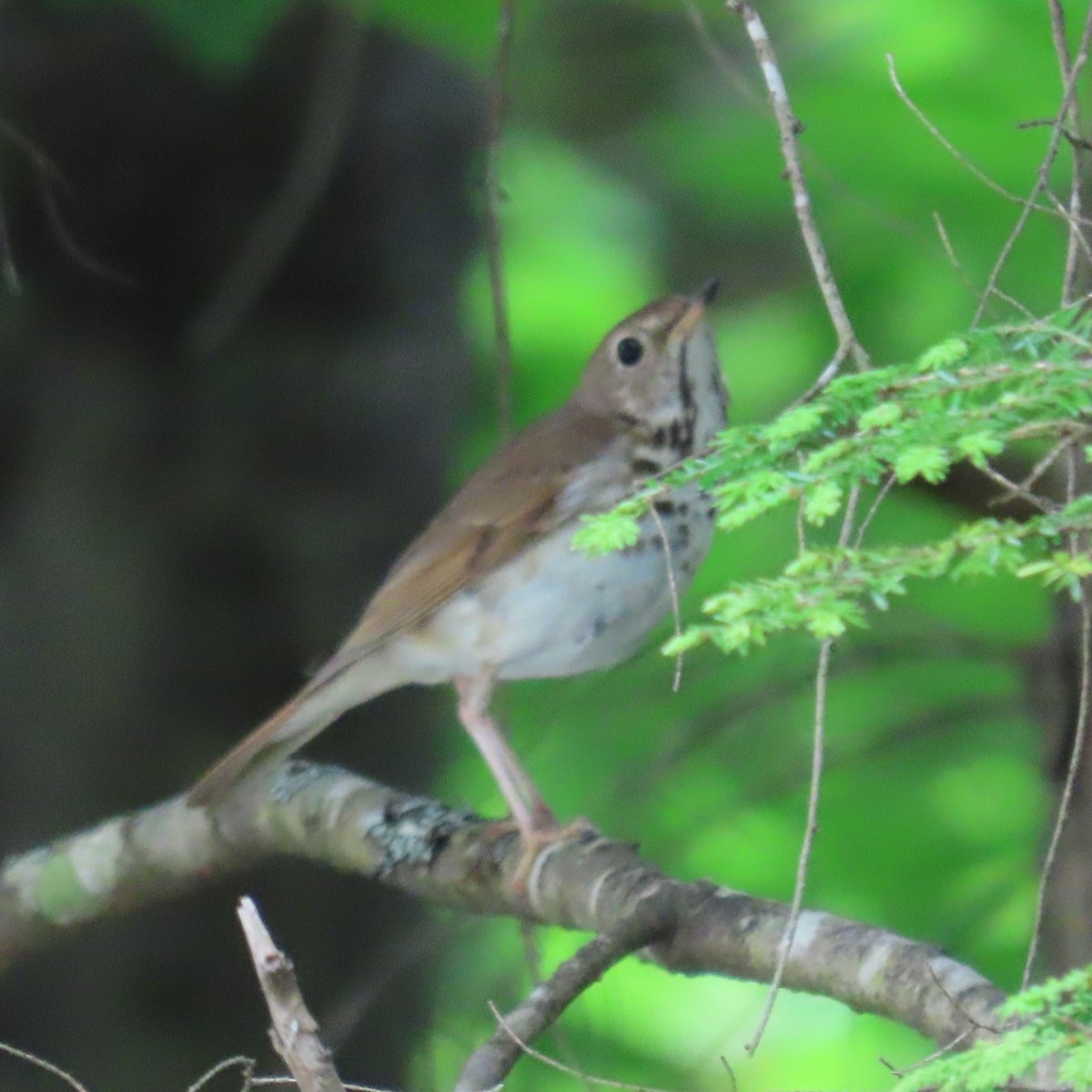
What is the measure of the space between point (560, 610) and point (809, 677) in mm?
587

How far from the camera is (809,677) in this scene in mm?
3488

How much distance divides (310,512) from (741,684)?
3.51 feet

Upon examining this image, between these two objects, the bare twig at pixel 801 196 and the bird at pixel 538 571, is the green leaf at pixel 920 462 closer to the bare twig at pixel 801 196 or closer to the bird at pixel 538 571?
the bare twig at pixel 801 196

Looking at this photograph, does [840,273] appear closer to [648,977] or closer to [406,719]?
[406,719]

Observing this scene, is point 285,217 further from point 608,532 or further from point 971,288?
point 608,532

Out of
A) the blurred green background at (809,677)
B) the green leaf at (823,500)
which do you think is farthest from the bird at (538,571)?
the green leaf at (823,500)

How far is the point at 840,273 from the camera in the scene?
3.86m

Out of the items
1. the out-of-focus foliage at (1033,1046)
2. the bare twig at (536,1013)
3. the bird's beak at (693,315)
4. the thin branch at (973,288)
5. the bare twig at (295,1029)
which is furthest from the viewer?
the bird's beak at (693,315)

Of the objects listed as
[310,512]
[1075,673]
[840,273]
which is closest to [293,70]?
[310,512]

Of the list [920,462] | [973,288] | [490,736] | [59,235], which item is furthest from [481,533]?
[920,462]

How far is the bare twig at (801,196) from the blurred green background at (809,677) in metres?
1.30

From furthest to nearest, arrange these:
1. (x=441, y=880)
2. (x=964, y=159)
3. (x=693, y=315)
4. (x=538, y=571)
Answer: (x=693, y=315) → (x=538, y=571) → (x=441, y=880) → (x=964, y=159)

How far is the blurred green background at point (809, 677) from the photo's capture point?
344cm

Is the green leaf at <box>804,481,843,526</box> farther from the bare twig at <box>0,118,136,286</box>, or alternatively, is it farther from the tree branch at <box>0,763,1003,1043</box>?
the bare twig at <box>0,118,136,286</box>
